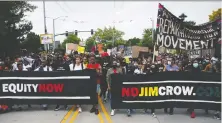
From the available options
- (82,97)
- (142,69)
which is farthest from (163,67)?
(82,97)

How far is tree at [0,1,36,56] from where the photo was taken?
32331 mm

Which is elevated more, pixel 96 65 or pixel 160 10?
pixel 160 10

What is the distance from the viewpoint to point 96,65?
10750 millimetres

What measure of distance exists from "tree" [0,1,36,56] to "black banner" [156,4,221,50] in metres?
23.2

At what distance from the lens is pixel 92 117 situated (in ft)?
30.8

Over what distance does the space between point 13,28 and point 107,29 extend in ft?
239

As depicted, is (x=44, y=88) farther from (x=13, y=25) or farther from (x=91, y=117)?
(x=13, y=25)

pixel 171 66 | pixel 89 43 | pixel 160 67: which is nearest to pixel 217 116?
pixel 171 66

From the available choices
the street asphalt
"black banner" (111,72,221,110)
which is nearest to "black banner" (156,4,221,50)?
"black banner" (111,72,221,110)

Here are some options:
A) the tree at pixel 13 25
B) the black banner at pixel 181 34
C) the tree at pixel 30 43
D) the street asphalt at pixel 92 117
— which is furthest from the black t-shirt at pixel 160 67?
the tree at pixel 30 43

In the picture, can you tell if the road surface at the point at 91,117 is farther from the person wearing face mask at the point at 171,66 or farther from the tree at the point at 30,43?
the tree at the point at 30,43

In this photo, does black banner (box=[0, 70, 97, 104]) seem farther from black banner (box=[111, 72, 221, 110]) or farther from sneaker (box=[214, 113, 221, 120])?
sneaker (box=[214, 113, 221, 120])

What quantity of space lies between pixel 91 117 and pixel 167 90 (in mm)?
2463

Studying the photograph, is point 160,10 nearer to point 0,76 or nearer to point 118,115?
point 118,115
